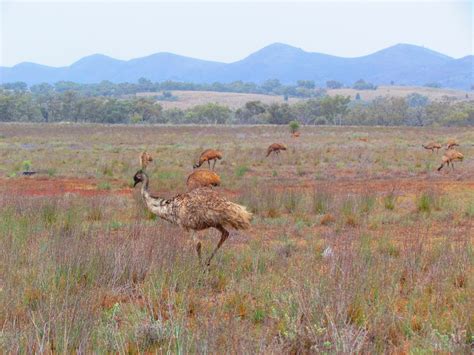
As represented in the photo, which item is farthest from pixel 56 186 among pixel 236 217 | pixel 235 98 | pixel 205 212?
pixel 235 98

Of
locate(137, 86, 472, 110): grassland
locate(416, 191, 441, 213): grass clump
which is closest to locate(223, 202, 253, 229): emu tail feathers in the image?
locate(416, 191, 441, 213): grass clump

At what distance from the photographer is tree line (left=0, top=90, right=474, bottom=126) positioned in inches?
3337

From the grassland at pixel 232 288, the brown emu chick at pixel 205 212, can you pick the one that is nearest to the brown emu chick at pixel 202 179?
the grassland at pixel 232 288

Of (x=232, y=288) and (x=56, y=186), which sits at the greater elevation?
(x=232, y=288)

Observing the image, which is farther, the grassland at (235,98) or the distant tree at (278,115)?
the grassland at (235,98)

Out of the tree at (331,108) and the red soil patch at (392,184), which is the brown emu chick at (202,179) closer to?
the red soil patch at (392,184)

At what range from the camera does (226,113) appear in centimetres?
9225

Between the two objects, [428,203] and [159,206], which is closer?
[159,206]

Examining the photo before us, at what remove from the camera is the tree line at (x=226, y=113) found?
84.8 meters

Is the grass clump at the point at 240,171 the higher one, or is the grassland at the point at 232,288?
the grassland at the point at 232,288

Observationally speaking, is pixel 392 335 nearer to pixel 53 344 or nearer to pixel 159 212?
pixel 53 344

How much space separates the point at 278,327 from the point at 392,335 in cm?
97

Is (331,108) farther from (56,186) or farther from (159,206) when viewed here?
(159,206)

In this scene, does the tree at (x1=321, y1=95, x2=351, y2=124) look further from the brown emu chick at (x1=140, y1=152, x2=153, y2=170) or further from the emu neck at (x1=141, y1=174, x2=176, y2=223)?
the emu neck at (x1=141, y1=174, x2=176, y2=223)
